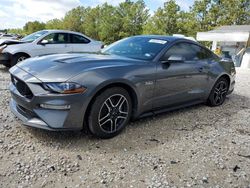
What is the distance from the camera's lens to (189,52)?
4406mm

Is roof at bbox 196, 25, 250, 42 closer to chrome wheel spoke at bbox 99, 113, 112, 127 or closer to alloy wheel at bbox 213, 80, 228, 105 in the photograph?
alloy wheel at bbox 213, 80, 228, 105

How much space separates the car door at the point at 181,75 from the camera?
3748 millimetres

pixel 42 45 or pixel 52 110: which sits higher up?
pixel 42 45

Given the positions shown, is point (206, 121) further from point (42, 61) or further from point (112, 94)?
point (42, 61)

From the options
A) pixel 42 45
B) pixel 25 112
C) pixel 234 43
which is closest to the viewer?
pixel 25 112

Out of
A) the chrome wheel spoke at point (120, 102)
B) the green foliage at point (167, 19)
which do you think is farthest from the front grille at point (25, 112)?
the green foliage at point (167, 19)

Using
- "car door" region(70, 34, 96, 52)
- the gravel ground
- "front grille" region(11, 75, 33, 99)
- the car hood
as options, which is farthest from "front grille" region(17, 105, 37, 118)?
"car door" region(70, 34, 96, 52)

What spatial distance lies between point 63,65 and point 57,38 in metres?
5.80

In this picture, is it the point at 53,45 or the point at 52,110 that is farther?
the point at 53,45

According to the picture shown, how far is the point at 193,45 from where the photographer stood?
4527 mm

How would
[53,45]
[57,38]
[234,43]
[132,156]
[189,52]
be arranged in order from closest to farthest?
[132,156]
[189,52]
[53,45]
[57,38]
[234,43]

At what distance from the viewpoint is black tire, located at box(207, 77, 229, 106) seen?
5014mm

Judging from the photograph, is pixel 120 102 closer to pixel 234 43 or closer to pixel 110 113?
pixel 110 113

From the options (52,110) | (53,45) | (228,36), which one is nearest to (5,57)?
(53,45)
